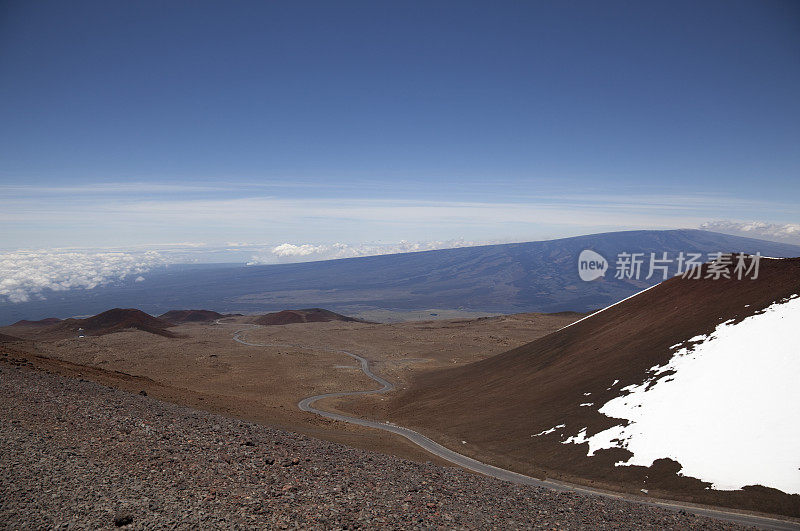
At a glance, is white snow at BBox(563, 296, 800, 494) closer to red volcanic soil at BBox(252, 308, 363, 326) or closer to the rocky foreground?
the rocky foreground

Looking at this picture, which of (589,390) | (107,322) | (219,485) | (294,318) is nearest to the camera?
(219,485)

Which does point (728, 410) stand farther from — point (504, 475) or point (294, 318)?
point (294, 318)

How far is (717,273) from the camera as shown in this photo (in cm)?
4994

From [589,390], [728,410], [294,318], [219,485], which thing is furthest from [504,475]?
[294,318]

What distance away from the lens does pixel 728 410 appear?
27.9 metres

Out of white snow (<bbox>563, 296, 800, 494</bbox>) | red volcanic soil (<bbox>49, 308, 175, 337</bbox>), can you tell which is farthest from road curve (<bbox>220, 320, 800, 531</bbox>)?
red volcanic soil (<bbox>49, 308, 175, 337</bbox>)

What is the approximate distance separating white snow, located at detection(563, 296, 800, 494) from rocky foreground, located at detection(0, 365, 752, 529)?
8941 millimetres

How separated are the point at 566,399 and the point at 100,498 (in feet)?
118

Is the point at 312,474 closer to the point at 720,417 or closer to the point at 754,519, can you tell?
the point at 754,519

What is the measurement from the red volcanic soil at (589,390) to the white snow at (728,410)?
0.85 meters

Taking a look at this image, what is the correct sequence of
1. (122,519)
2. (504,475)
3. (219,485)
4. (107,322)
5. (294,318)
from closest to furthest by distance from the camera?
(122,519)
(219,485)
(504,475)
(107,322)
(294,318)

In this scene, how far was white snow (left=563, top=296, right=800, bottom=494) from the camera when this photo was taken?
24094 mm

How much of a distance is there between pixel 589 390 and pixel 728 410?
39.0ft

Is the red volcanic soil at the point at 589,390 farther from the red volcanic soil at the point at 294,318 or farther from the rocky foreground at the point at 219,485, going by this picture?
the red volcanic soil at the point at 294,318
